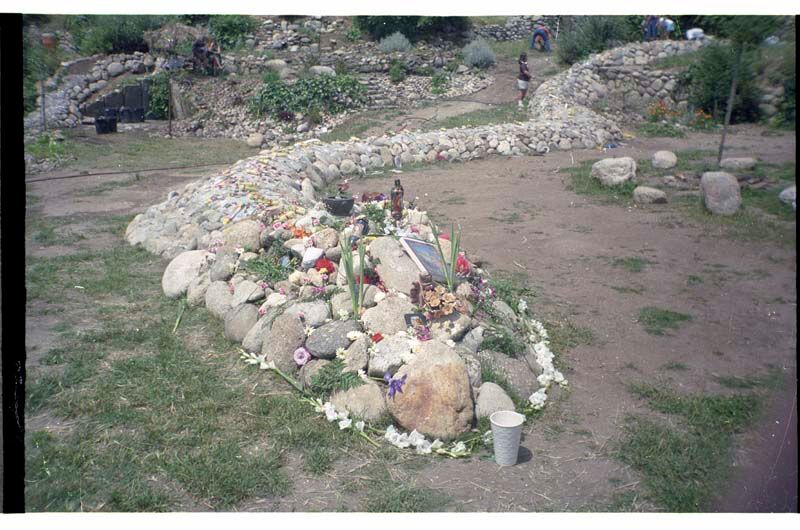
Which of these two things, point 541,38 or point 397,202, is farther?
point 541,38

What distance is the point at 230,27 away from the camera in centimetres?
1848

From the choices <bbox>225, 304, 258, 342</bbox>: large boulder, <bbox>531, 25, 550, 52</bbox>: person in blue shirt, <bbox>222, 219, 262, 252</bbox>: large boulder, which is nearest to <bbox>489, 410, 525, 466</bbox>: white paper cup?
<bbox>225, 304, 258, 342</bbox>: large boulder

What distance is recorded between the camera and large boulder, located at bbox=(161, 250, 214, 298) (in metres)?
6.21

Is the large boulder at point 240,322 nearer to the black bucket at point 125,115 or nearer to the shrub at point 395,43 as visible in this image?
the shrub at point 395,43

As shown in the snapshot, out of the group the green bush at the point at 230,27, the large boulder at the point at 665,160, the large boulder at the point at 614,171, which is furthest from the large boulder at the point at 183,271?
the green bush at the point at 230,27

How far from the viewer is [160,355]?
16.6ft

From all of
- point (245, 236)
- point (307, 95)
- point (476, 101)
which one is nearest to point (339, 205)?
point (245, 236)

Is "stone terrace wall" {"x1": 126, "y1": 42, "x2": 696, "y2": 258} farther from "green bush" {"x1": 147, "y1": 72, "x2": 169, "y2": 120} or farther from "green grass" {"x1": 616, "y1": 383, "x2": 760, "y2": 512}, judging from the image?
"green bush" {"x1": 147, "y1": 72, "x2": 169, "y2": 120}

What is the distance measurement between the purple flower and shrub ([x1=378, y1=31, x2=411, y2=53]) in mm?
10454

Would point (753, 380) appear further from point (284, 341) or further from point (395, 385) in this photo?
point (284, 341)

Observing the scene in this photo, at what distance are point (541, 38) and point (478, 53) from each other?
3484 millimetres

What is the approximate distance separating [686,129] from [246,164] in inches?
314

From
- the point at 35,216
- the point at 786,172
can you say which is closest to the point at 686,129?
the point at 786,172

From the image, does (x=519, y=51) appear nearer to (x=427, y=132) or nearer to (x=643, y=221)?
(x=427, y=132)
